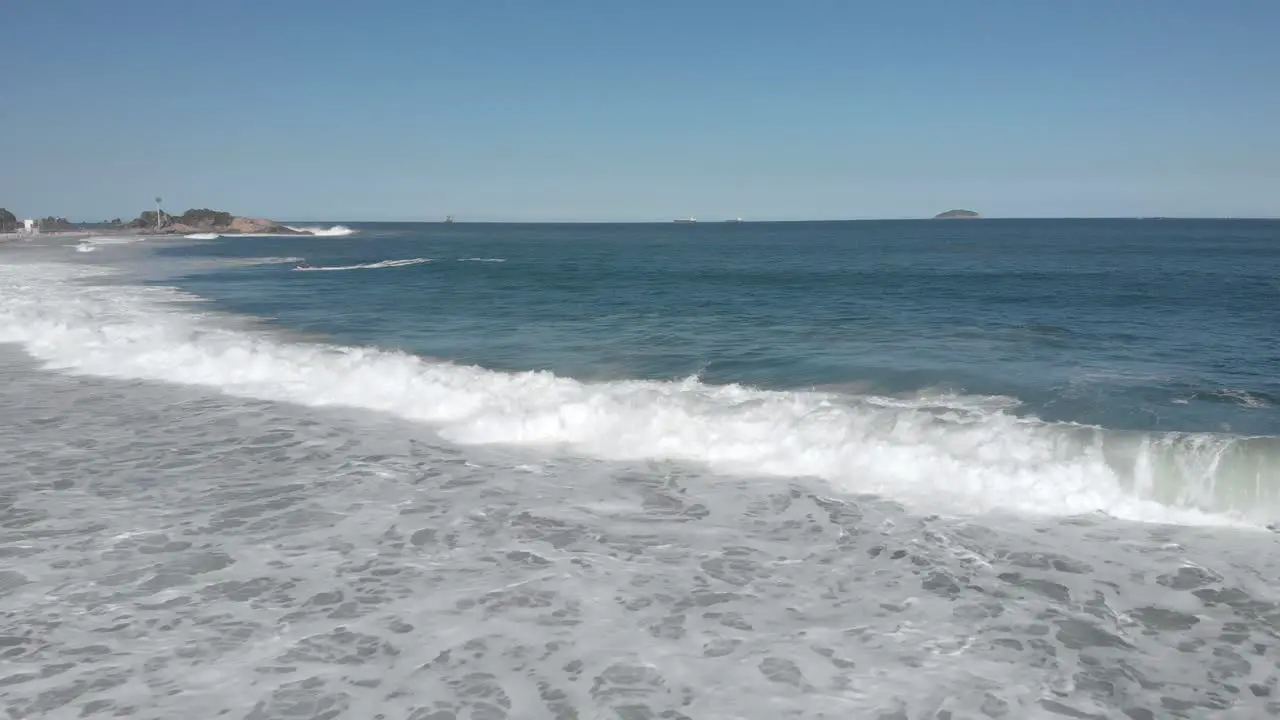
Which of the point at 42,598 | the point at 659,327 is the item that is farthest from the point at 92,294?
the point at 42,598

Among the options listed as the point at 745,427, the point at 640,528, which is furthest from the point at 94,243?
the point at 640,528

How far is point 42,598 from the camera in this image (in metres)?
6.22

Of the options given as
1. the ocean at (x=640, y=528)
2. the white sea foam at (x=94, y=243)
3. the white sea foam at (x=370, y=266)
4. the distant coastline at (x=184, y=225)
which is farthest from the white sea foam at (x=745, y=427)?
the distant coastline at (x=184, y=225)

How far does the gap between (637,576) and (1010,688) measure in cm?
280

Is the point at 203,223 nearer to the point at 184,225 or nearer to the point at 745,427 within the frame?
the point at 184,225

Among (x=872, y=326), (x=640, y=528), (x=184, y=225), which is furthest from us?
(x=184, y=225)

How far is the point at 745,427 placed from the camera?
11.1 metres

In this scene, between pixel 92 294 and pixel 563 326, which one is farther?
pixel 92 294

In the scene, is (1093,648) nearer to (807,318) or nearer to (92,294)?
(807,318)

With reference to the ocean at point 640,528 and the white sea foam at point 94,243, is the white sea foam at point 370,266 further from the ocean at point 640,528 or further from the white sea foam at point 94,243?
the ocean at point 640,528

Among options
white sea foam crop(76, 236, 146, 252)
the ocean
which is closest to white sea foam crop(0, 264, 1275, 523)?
the ocean

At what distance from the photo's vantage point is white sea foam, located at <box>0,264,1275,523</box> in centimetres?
905

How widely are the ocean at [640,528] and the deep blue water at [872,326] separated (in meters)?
0.20

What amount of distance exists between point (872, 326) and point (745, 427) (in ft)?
35.5
